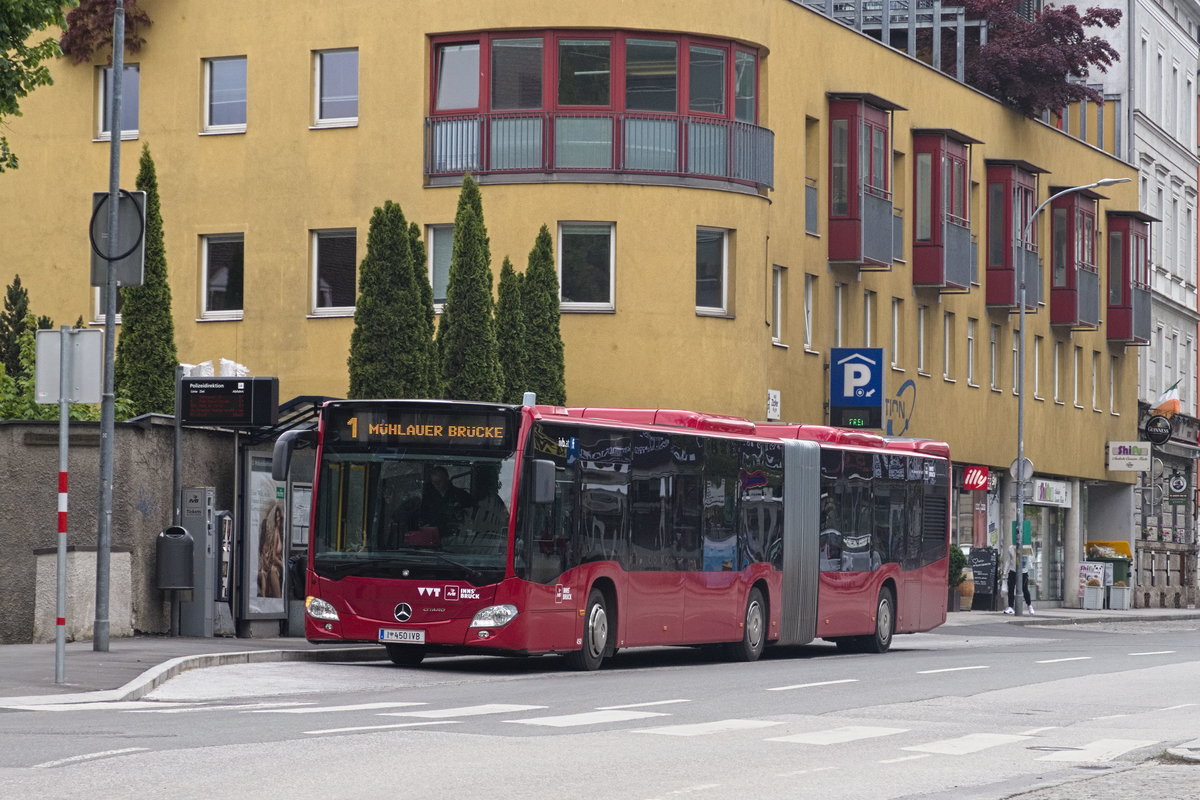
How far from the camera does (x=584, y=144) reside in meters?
38.6

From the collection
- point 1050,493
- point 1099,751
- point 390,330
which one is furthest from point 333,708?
point 1050,493

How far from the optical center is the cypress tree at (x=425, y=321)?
3434cm

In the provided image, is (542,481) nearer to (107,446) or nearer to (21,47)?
Result: (107,446)

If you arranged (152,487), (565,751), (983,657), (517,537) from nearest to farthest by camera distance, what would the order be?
(565,751), (517,537), (152,487), (983,657)

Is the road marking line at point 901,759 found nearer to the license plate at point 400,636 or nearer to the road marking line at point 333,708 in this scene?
the road marking line at point 333,708

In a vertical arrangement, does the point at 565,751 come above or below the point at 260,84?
below

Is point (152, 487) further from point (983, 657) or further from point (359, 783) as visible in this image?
point (359, 783)

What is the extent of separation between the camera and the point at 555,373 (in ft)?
121

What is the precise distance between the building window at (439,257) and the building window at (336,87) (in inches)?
102

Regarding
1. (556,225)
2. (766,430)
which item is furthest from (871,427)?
(766,430)

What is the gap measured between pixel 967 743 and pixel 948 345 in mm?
38076

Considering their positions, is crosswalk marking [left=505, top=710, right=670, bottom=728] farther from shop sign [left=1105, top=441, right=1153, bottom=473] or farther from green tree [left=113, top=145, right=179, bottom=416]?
shop sign [left=1105, top=441, right=1153, bottom=473]

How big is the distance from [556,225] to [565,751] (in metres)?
25.3

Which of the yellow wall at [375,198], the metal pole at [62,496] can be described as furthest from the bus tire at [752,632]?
the yellow wall at [375,198]
